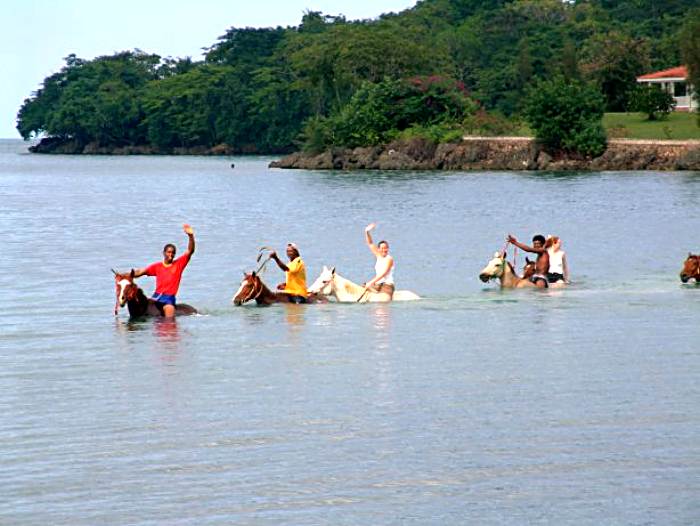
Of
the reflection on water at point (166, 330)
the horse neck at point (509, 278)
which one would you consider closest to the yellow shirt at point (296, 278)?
the reflection on water at point (166, 330)

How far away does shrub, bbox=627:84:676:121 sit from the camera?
3878 inches

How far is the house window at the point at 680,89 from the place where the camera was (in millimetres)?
107562


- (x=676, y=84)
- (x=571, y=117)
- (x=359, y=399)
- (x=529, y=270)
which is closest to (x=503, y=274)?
(x=529, y=270)

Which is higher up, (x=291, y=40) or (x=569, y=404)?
(x=291, y=40)

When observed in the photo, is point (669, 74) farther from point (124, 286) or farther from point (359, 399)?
point (359, 399)

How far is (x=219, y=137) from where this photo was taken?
17238 centimetres

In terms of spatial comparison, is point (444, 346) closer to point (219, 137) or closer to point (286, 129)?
point (286, 129)

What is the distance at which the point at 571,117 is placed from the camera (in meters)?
90.6

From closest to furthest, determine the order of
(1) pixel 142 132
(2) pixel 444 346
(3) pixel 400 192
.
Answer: (2) pixel 444 346 < (3) pixel 400 192 < (1) pixel 142 132

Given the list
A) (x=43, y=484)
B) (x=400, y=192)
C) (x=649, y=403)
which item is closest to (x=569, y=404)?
(x=649, y=403)

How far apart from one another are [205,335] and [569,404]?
8.37 m

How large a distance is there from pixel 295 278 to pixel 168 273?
284 centimetres

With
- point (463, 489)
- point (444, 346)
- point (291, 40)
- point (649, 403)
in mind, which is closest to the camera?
point (463, 489)

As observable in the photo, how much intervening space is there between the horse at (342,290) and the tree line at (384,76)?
211 feet
